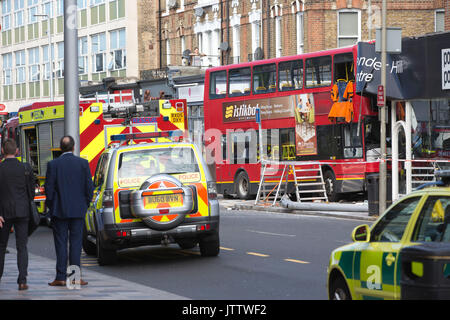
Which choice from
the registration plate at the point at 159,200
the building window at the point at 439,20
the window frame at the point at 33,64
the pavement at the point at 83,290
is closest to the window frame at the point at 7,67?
the window frame at the point at 33,64

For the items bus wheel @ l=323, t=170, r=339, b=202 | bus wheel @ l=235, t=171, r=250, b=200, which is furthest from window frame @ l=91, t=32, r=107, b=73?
bus wheel @ l=323, t=170, r=339, b=202

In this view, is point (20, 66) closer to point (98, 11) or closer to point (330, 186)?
point (98, 11)

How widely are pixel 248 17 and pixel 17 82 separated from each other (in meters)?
31.5

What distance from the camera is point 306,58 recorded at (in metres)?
32.9

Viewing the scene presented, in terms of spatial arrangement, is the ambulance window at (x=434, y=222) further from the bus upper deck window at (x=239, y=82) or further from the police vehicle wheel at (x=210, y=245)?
the bus upper deck window at (x=239, y=82)

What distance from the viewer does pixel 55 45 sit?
6969 cm

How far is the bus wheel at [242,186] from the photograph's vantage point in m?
36.0

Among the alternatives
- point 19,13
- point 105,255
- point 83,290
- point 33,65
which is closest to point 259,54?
point 33,65

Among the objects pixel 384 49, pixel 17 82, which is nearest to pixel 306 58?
pixel 384 49

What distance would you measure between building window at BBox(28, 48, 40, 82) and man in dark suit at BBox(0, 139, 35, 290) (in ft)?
202

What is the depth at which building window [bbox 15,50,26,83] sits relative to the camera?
249 ft

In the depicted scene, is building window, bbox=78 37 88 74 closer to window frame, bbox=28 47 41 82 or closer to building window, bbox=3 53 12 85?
window frame, bbox=28 47 41 82

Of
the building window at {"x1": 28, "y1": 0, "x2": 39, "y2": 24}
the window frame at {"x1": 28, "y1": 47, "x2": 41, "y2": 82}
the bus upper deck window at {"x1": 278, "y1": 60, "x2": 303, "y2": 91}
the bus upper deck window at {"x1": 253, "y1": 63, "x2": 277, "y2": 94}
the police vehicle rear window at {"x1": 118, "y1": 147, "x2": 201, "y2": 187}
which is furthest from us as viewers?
the window frame at {"x1": 28, "y1": 47, "x2": 41, "y2": 82}

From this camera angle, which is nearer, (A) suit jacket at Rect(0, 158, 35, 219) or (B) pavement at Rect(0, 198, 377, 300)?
(B) pavement at Rect(0, 198, 377, 300)
